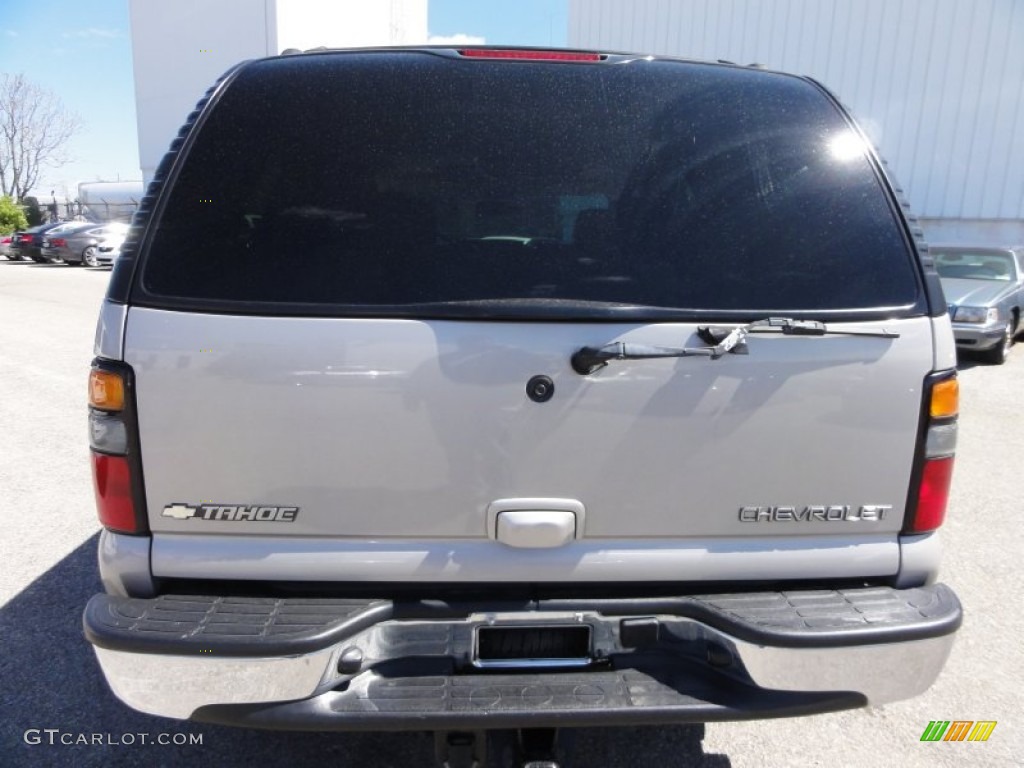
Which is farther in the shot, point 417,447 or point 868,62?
point 868,62

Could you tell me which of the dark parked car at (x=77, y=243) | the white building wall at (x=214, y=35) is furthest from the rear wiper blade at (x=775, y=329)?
the white building wall at (x=214, y=35)

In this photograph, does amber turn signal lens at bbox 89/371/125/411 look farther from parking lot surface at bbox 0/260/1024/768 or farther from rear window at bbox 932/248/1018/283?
rear window at bbox 932/248/1018/283

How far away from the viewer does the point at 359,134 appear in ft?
6.61

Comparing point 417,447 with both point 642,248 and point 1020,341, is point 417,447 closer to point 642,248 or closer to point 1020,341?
point 642,248

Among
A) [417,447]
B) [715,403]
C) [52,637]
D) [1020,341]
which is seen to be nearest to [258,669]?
[417,447]

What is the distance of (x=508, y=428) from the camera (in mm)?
1838

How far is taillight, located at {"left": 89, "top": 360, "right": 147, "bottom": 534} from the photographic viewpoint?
1815mm

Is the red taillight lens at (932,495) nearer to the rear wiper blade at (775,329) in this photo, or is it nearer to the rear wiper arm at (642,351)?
the rear wiper blade at (775,329)

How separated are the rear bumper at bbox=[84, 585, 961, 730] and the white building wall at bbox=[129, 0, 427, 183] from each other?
30697mm

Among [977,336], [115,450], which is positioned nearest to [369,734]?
[115,450]

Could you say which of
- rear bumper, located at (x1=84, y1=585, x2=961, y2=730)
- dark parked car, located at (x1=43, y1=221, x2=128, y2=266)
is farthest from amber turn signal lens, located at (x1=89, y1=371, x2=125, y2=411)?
dark parked car, located at (x1=43, y1=221, x2=128, y2=266)

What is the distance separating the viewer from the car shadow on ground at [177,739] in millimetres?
2445

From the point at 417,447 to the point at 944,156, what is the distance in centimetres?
1906

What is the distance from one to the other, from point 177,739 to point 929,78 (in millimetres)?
19662
